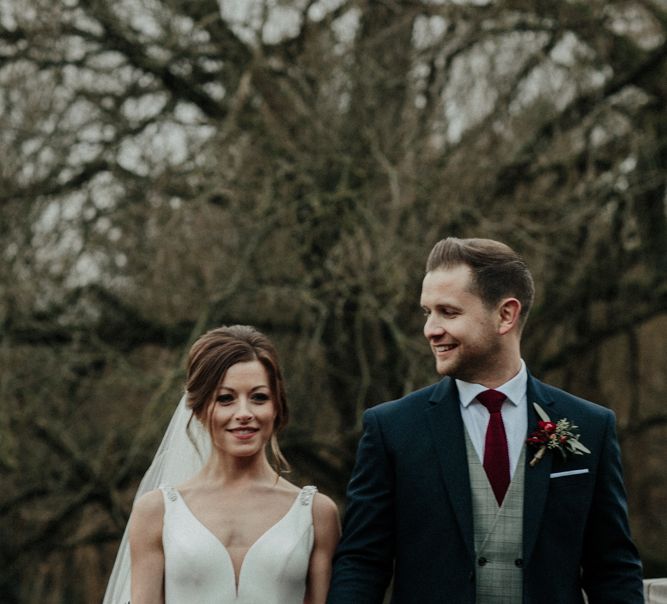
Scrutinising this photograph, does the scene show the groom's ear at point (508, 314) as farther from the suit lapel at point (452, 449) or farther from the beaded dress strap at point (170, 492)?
the beaded dress strap at point (170, 492)

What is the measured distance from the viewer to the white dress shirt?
144 inches

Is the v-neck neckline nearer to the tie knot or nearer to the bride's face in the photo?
the bride's face

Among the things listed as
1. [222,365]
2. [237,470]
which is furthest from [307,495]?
[222,365]

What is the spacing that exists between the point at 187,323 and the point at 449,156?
1923mm

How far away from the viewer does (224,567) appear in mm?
3939

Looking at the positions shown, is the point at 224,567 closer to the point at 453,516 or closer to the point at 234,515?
the point at 234,515

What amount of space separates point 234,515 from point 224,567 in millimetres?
162

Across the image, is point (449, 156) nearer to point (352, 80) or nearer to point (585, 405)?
point (352, 80)

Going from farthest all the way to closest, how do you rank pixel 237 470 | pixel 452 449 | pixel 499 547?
pixel 237 470 < pixel 452 449 < pixel 499 547

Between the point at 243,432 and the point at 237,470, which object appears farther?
the point at 237,470

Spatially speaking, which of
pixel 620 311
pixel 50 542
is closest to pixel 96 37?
pixel 50 542

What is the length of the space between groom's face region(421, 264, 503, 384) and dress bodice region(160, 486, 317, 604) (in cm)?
77

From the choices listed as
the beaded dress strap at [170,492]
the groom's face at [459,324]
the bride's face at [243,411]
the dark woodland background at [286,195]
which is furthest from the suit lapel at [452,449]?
the dark woodland background at [286,195]

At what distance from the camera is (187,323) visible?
8.30 metres
